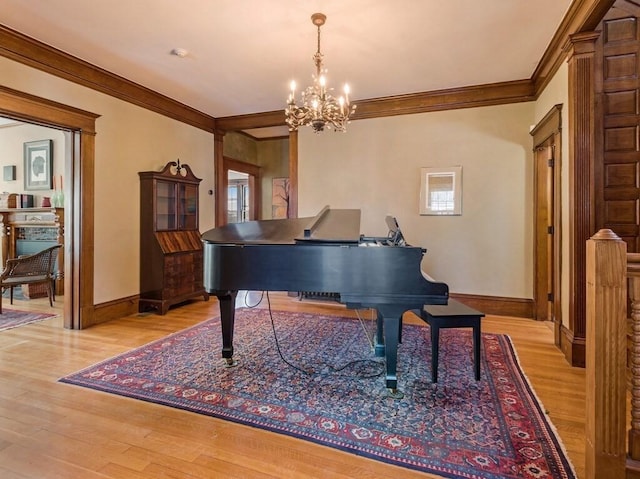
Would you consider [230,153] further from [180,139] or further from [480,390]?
[480,390]

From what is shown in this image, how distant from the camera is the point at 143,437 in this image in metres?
1.82

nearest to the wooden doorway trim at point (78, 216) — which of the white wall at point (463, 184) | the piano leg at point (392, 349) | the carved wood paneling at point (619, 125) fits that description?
the white wall at point (463, 184)

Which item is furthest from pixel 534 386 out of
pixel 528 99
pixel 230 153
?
pixel 230 153

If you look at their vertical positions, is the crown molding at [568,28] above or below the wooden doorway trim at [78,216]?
above

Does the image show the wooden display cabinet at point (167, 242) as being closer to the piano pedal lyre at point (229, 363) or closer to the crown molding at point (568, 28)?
the piano pedal lyre at point (229, 363)

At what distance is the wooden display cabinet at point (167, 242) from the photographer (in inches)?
171

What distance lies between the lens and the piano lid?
221 centimetres

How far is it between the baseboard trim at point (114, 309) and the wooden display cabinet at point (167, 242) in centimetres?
10

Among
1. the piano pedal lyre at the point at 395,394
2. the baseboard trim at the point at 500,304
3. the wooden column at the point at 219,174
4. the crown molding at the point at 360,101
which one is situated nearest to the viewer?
the piano pedal lyre at the point at 395,394

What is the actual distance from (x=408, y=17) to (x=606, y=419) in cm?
296

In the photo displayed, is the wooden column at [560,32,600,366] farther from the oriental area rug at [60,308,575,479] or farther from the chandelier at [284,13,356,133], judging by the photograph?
the chandelier at [284,13,356,133]

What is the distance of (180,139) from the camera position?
5.05 metres

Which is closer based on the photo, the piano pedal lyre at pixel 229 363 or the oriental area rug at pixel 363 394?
the oriental area rug at pixel 363 394

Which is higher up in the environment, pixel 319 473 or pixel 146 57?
pixel 146 57
